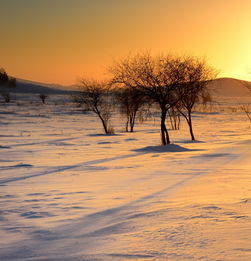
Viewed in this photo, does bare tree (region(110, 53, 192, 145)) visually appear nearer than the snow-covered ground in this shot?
No

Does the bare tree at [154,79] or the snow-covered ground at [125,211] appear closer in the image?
the snow-covered ground at [125,211]

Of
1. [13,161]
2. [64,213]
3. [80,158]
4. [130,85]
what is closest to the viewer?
[64,213]

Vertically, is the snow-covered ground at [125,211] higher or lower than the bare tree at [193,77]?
lower

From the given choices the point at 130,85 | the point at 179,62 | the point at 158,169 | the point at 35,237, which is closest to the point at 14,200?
the point at 35,237

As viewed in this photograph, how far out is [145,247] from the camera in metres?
4.85

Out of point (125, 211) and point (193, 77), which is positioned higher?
point (193, 77)

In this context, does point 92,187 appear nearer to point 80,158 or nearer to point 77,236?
point 77,236

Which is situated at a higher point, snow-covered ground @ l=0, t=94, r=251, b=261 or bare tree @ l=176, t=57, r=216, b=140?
bare tree @ l=176, t=57, r=216, b=140

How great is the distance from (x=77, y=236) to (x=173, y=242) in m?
1.42

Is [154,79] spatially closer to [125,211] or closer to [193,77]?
[193,77]

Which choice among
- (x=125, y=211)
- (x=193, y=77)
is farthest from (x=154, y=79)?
(x=125, y=211)

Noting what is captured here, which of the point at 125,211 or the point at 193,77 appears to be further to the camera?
the point at 193,77

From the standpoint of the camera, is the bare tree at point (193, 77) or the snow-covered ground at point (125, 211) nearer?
the snow-covered ground at point (125, 211)

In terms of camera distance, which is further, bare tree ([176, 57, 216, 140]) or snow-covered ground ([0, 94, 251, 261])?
bare tree ([176, 57, 216, 140])
